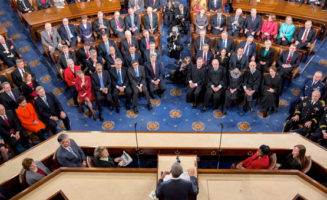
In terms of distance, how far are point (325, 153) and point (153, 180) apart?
260 centimetres

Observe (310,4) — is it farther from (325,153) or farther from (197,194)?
(197,194)

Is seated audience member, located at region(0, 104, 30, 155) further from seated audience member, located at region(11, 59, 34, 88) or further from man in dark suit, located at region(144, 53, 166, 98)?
man in dark suit, located at region(144, 53, 166, 98)

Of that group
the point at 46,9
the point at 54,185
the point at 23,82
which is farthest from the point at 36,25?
the point at 54,185

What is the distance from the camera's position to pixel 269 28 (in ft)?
23.7

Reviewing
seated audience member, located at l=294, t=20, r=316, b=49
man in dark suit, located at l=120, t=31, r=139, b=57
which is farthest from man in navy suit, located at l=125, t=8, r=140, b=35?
seated audience member, located at l=294, t=20, r=316, b=49

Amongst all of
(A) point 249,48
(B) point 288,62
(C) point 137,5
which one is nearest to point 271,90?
(B) point 288,62

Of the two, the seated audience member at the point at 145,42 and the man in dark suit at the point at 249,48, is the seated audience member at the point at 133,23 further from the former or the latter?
the man in dark suit at the point at 249,48

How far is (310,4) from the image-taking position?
324 inches

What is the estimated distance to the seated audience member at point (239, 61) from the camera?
6.21m

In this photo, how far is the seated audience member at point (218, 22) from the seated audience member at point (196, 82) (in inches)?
82.2

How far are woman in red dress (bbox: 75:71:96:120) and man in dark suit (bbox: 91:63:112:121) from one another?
0.13 meters

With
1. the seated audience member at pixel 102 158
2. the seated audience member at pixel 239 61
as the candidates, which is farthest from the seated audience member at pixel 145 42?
the seated audience member at pixel 102 158

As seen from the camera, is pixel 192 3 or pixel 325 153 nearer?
pixel 325 153

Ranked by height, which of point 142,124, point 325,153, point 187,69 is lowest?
point 142,124
